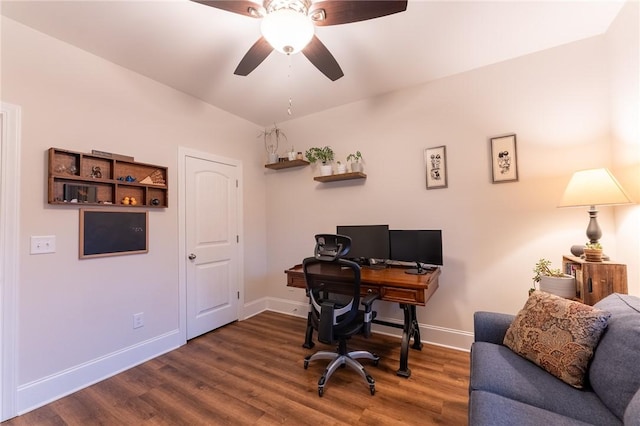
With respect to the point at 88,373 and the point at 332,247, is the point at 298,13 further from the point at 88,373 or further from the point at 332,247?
the point at 88,373

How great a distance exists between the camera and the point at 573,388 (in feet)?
4.09

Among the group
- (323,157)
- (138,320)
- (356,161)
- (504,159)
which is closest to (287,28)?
(356,161)

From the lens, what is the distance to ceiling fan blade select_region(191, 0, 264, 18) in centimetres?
145

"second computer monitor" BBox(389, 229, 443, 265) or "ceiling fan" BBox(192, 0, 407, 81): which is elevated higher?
"ceiling fan" BBox(192, 0, 407, 81)

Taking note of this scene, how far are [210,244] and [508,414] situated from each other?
3.04 m

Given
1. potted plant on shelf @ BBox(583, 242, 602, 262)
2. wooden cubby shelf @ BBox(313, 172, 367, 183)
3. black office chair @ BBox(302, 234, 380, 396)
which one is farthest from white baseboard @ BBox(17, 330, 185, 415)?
potted plant on shelf @ BBox(583, 242, 602, 262)

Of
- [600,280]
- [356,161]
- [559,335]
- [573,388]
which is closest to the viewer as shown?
[573,388]

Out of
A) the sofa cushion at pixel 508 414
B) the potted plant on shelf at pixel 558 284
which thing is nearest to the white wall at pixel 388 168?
the potted plant on shelf at pixel 558 284

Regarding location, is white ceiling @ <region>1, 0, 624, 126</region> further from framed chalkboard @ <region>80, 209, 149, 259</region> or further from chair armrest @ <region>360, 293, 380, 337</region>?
chair armrest @ <region>360, 293, 380, 337</region>

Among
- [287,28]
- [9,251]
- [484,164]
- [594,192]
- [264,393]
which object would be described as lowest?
[264,393]

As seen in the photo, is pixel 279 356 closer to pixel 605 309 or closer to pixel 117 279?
pixel 117 279

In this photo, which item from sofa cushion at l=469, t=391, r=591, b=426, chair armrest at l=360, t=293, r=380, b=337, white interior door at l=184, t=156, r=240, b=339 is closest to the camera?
sofa cushion at l=469, t=391, r=591, b=426

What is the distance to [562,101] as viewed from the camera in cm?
227

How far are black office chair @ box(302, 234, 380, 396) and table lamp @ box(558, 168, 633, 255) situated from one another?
154 centimetres
